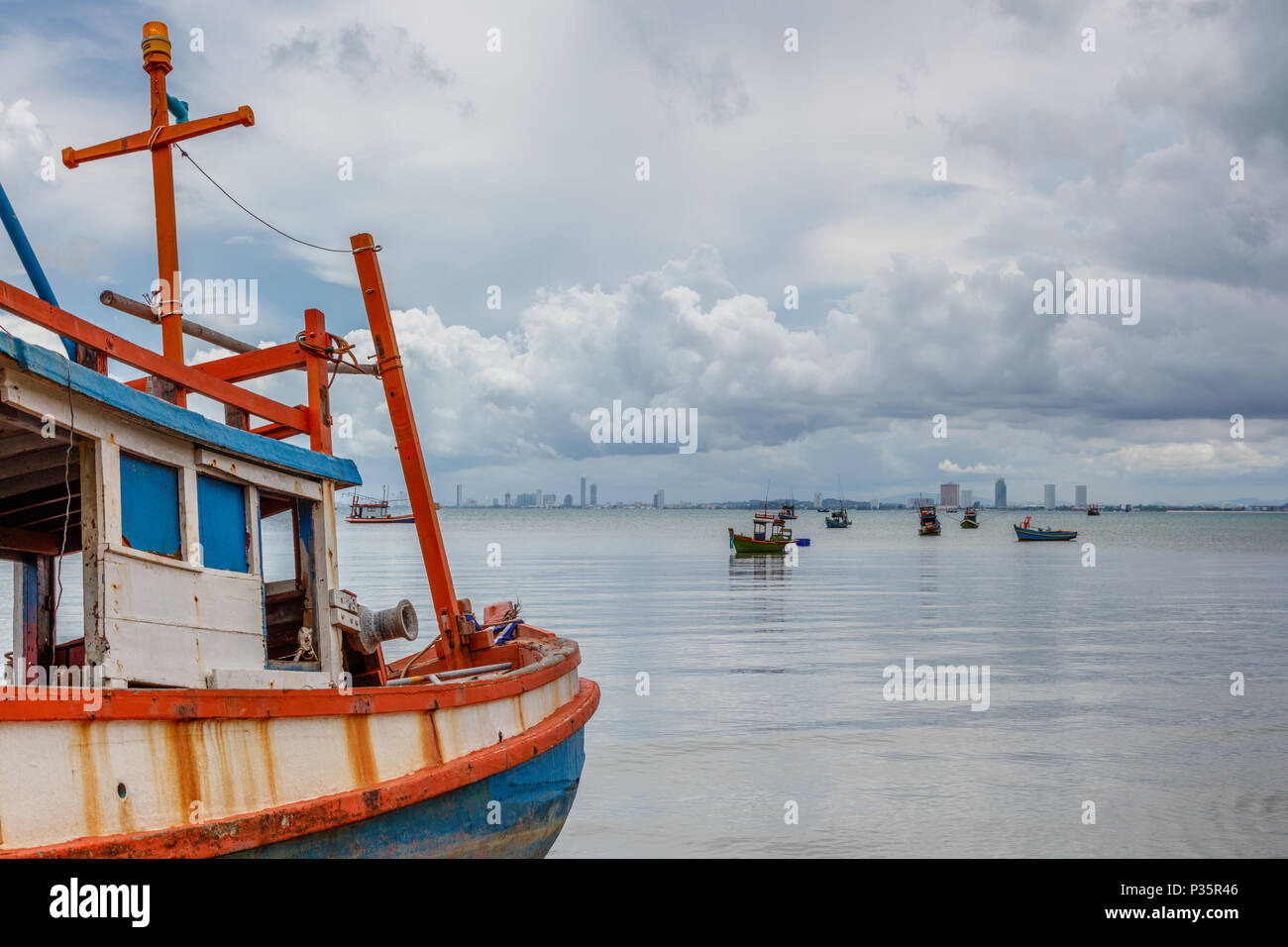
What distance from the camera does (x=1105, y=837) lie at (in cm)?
1054

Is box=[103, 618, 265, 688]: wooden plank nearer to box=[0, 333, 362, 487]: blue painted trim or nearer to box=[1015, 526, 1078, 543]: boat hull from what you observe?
box=[0, 333, 362, 487]: blue painted trim

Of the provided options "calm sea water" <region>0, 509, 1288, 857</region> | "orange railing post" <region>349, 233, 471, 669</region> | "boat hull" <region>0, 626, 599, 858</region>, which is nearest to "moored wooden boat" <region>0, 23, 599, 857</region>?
"boat hull" <region>0, 626, 599, 858</region>

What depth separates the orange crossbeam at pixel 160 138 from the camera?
7.68 metres

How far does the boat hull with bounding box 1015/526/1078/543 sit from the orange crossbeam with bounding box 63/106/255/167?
88.8m

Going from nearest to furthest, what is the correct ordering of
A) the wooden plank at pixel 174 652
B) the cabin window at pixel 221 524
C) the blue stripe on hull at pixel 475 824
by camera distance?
the wooden plank at pixel 174 652, the blue stripe on hull at pixel 475 824, the cabin window at pixel 221 524

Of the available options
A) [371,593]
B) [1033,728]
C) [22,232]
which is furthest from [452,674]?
[371,593]

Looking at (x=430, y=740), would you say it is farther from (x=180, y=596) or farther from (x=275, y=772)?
(x=180, y=596)

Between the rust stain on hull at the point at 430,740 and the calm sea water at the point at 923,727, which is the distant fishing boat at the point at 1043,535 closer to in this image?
the calm sea water at the point at 923,727

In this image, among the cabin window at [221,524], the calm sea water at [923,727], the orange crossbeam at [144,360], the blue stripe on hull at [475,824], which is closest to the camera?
the orange crossbeam at [144,360]

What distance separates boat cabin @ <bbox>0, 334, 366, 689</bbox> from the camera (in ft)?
17.7

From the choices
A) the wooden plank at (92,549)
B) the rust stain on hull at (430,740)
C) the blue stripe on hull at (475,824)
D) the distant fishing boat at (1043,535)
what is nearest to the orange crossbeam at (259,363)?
the wooden plank at (92,549)

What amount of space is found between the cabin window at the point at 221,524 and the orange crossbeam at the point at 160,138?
293cm

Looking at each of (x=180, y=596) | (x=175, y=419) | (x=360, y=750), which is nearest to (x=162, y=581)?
(x=180, y=596)

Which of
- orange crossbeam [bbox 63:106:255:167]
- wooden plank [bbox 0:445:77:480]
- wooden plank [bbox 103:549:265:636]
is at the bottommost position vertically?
wooden plank [bbox 103:549:265:636]
